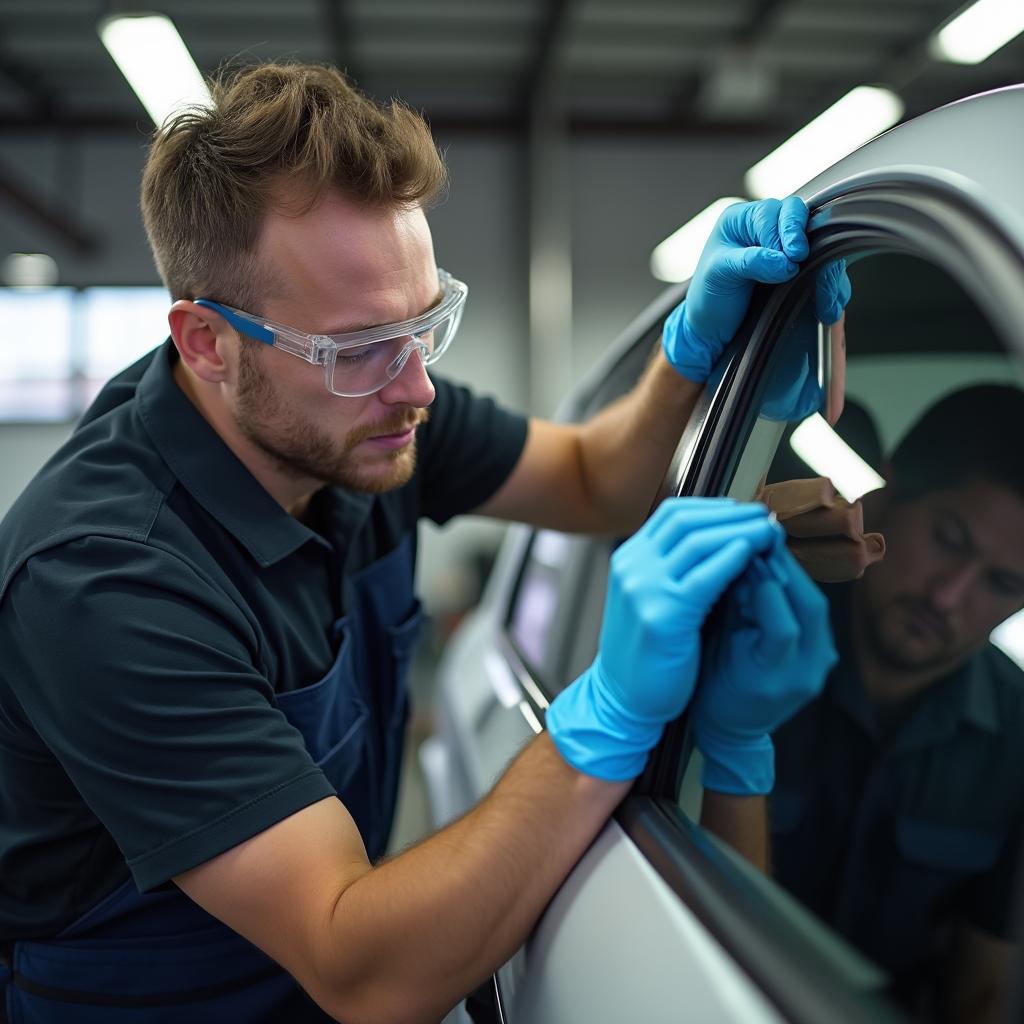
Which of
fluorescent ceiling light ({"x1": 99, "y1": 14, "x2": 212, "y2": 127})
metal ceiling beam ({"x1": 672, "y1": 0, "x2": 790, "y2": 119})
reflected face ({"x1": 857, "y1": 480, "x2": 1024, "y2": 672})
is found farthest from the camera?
metal ceiling beam ({"x1": 672, "y1": 0, "x2": 790, "y2": 119})

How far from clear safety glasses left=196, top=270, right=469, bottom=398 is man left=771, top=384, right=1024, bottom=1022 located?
633 millimetres

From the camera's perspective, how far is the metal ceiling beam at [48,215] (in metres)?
6.09

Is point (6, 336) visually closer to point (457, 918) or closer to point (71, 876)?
point (71, 876)

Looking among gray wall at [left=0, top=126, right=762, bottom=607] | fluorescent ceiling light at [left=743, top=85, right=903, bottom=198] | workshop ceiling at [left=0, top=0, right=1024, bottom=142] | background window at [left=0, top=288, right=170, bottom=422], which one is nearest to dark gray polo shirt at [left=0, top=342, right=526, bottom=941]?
fluorescent ceiling light at [left=743, top=85, right=903, bottom=198]

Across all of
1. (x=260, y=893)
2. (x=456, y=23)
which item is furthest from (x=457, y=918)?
(x=456, y=23)

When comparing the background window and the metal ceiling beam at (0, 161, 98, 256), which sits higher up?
the metal ceiling beam at (0, 161, 98, 256)

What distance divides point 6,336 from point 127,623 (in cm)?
771

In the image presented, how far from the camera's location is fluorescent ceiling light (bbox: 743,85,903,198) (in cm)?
451

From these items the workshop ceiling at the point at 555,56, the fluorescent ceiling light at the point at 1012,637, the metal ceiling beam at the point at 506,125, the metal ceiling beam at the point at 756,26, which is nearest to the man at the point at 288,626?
the fluorescent ceiling light at the point at 1012,637

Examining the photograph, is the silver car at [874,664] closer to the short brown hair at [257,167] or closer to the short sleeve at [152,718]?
the short sleeve at [152,718]

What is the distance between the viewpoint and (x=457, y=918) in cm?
86

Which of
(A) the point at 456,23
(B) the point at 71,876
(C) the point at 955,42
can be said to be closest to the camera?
(B) the point at 71,876

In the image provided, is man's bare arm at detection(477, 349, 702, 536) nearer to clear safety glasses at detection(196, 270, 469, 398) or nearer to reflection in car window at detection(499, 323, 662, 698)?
reflection in car window at detection(499, 323, 662, 698)

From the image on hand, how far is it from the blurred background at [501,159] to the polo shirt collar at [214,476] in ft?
16.2
